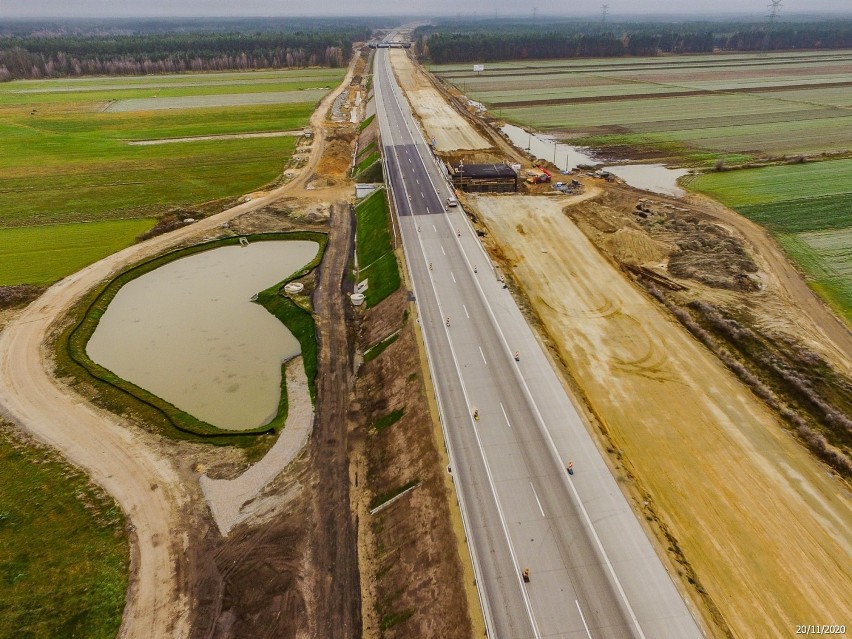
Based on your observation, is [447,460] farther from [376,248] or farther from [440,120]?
[440,120]

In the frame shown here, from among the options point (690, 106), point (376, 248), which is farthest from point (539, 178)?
point (690, 106)

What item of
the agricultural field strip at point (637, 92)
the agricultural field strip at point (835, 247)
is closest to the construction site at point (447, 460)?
the agricultural field strip at point (835, 247)

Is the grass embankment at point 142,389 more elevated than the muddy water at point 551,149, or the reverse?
the muddy water at point 551,149

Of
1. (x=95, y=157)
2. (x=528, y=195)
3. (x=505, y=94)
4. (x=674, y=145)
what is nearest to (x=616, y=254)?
(x=528, y=195)

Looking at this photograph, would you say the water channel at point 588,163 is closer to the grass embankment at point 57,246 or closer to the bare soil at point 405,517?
the bare soil at point 405,517

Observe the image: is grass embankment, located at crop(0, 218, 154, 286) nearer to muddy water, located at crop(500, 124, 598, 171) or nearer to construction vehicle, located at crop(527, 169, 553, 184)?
construction vehicle, located at crop(527, 169, 553, 184)
